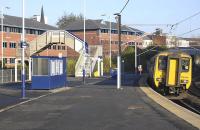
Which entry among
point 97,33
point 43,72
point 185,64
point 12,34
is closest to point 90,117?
point 43,72

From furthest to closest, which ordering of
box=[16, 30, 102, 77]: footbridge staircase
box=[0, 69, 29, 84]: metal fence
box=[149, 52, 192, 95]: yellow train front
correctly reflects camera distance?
box=[16, 30, 102, 77]: footbridge staircase → box=[0, 69, 29, 84]: metal fence → box=[149, 52, 192, 95]: yellow train front

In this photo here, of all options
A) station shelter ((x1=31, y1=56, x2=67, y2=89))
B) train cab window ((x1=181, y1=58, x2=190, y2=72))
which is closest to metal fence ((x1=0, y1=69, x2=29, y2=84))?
station shelter ((x1=31, y1=56, x2=67, y2=89))

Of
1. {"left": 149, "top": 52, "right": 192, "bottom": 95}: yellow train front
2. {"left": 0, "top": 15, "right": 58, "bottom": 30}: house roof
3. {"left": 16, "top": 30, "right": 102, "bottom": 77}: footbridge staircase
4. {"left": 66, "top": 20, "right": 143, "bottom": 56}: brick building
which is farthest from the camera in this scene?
{"left": 66, "top": 20, "right": 143, "bottom": 56}: brick building

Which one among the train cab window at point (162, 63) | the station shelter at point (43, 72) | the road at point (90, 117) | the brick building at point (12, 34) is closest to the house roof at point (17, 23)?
the brick building at point (12, 34)

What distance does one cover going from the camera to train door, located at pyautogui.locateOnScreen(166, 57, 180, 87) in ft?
111

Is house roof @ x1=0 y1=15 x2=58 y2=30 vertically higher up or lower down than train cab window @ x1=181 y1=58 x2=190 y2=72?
higher up

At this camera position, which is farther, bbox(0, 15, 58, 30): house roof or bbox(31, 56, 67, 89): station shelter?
bbox(0, 15, 58, 30): house roof

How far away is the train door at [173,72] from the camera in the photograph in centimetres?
3388

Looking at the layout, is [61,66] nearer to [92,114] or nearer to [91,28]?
[92,114]

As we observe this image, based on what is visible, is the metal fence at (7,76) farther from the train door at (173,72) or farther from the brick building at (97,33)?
the brick building at (97,33)

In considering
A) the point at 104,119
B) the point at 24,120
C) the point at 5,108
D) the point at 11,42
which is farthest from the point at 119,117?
the point at 11,42

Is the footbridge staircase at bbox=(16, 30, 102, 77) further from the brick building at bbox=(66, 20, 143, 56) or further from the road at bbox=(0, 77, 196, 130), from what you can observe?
the brick building at bbox=(66, 20, 143, 56)

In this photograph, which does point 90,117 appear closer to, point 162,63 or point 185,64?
point 185,64

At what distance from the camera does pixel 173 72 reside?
1339 inches
